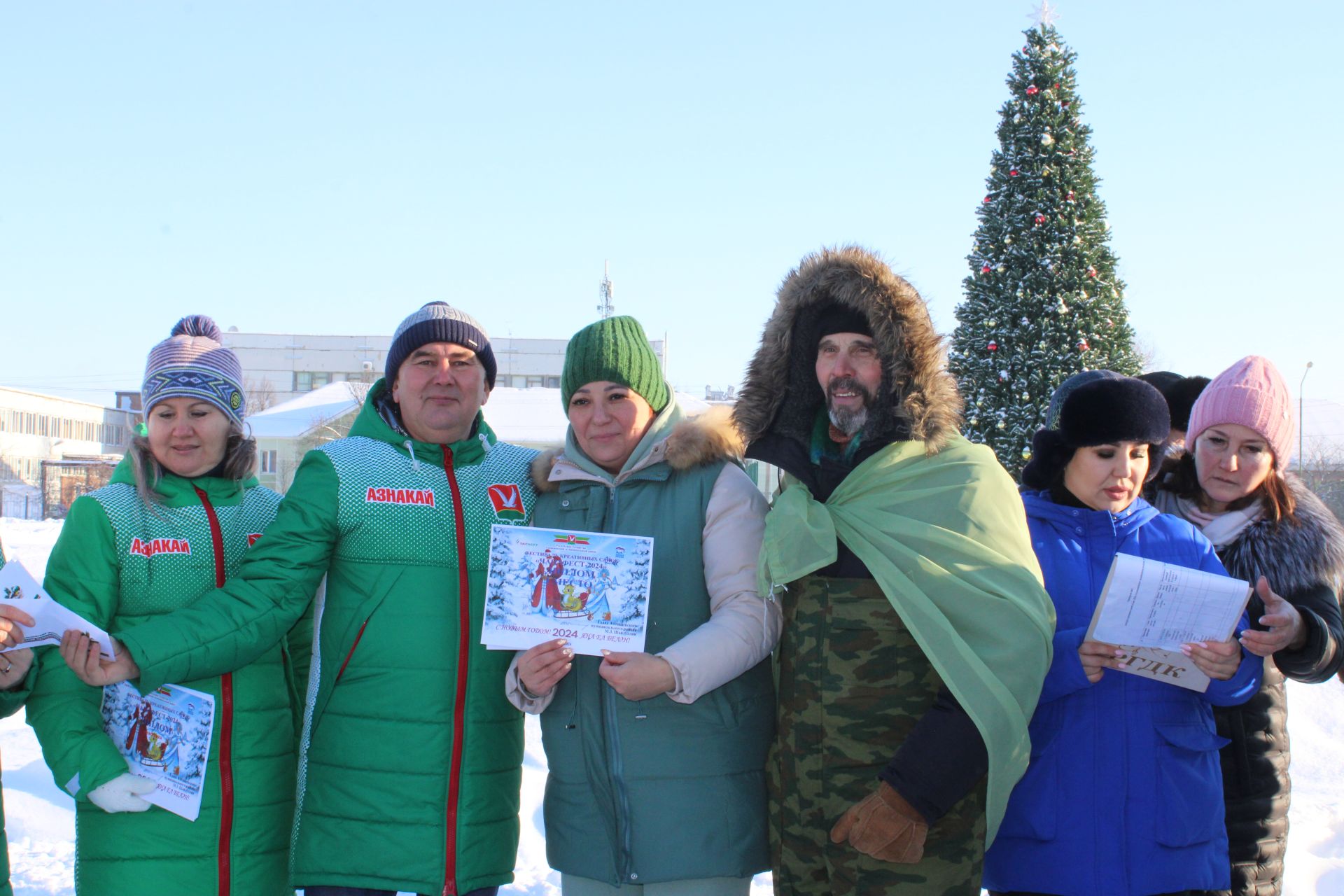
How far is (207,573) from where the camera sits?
3.40 m

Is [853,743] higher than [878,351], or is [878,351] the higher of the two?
[878,351]

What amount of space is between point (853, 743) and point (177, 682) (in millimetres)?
2083

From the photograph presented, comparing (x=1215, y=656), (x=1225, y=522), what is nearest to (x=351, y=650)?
(x=1215, y=656)

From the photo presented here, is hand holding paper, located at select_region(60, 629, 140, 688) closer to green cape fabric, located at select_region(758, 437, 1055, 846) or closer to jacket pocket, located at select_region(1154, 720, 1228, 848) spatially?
green cape fabric, located at select_region(758, 437, 1055, 846)

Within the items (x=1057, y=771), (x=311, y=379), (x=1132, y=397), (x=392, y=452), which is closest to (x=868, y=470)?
(x=1132, y=397)

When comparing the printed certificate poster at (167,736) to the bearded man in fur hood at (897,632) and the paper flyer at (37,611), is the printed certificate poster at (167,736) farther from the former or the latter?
the bearded man in fur hood at (897,632)

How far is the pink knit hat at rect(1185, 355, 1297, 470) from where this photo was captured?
140 inches

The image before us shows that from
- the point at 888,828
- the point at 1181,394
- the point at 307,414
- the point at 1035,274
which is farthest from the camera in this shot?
the point at 307,414

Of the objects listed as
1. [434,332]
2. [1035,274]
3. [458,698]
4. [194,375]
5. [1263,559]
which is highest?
[1035,274]

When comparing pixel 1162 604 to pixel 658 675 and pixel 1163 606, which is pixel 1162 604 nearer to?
pixel 1163 606

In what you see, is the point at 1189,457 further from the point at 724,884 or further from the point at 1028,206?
the point at 1028,206

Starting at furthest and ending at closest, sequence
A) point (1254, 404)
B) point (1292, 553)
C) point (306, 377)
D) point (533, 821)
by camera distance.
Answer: point (306, 377), point (533, 821), point (1254, 404), point (1292, 553)

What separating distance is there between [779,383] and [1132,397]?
113 centimetres

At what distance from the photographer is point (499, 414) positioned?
122 feet
